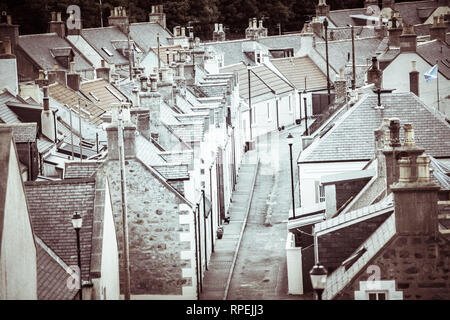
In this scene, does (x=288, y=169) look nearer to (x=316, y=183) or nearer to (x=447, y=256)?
(x=316, y=183)

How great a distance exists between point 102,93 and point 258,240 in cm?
2280

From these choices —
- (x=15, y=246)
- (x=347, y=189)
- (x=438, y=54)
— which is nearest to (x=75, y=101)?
(x=438, y=54)

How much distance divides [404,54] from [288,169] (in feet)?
32.1

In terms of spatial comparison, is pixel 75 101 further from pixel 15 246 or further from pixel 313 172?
pixel 15 246

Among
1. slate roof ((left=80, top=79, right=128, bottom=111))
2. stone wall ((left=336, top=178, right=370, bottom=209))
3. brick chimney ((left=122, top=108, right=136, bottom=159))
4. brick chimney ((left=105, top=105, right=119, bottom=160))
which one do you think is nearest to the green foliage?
slate roof ((left=80, top=79, right=128, bottom=111))

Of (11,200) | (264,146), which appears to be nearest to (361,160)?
(11,200)

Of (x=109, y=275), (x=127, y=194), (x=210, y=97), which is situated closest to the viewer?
(x=109, y=275)

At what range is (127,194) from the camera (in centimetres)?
3738

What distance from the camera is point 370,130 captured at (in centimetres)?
4703

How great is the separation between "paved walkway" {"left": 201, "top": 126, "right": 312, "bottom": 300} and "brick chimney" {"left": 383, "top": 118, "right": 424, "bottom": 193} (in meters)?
6.98

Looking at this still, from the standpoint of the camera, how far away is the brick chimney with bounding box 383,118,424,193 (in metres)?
30.4

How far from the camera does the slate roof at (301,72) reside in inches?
3698

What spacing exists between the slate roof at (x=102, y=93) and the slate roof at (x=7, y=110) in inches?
462

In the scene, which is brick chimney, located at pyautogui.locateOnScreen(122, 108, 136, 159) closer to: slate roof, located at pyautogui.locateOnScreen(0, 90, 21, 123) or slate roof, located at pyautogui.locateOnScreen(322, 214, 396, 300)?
slate roof, located at pyautogui.locateOnScreen(322, 214, 396, 300)
